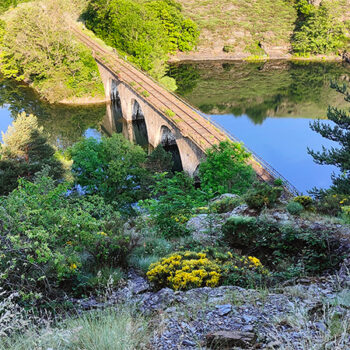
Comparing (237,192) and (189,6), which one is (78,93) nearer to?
(237,192)

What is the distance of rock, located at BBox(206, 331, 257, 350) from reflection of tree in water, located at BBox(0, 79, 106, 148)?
4012 cm

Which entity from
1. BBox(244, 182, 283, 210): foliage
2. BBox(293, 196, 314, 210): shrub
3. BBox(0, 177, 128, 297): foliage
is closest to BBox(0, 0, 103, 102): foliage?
BBox(244, 182, 283, 210): foliage

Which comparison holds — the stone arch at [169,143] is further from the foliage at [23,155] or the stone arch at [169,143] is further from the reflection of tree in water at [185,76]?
the reflection of tree in water at [185,76]

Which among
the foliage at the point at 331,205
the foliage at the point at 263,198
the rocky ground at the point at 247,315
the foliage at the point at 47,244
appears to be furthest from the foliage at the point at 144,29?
the rocky ground at the point at 247,315

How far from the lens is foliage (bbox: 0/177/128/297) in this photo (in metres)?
6.84

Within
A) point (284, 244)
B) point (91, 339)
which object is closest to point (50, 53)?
point (284, 244)

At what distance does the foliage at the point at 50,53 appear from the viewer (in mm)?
52688

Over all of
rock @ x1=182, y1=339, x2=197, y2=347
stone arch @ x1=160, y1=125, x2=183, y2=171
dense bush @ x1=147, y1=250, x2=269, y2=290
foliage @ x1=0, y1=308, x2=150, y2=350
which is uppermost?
foliage @ x1=0, y1=308, x2=150, y2=350

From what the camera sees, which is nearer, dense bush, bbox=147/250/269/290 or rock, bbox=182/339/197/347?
rock, bbox=182/339/197/347

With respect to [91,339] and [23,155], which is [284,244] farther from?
[23,155]

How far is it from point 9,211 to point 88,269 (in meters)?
2.13

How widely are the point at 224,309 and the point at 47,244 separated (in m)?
3.19

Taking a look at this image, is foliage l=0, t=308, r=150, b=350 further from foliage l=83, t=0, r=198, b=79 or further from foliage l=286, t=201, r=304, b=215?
foliage l=83, t=0, r=198, b=79

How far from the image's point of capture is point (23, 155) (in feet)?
82.8
